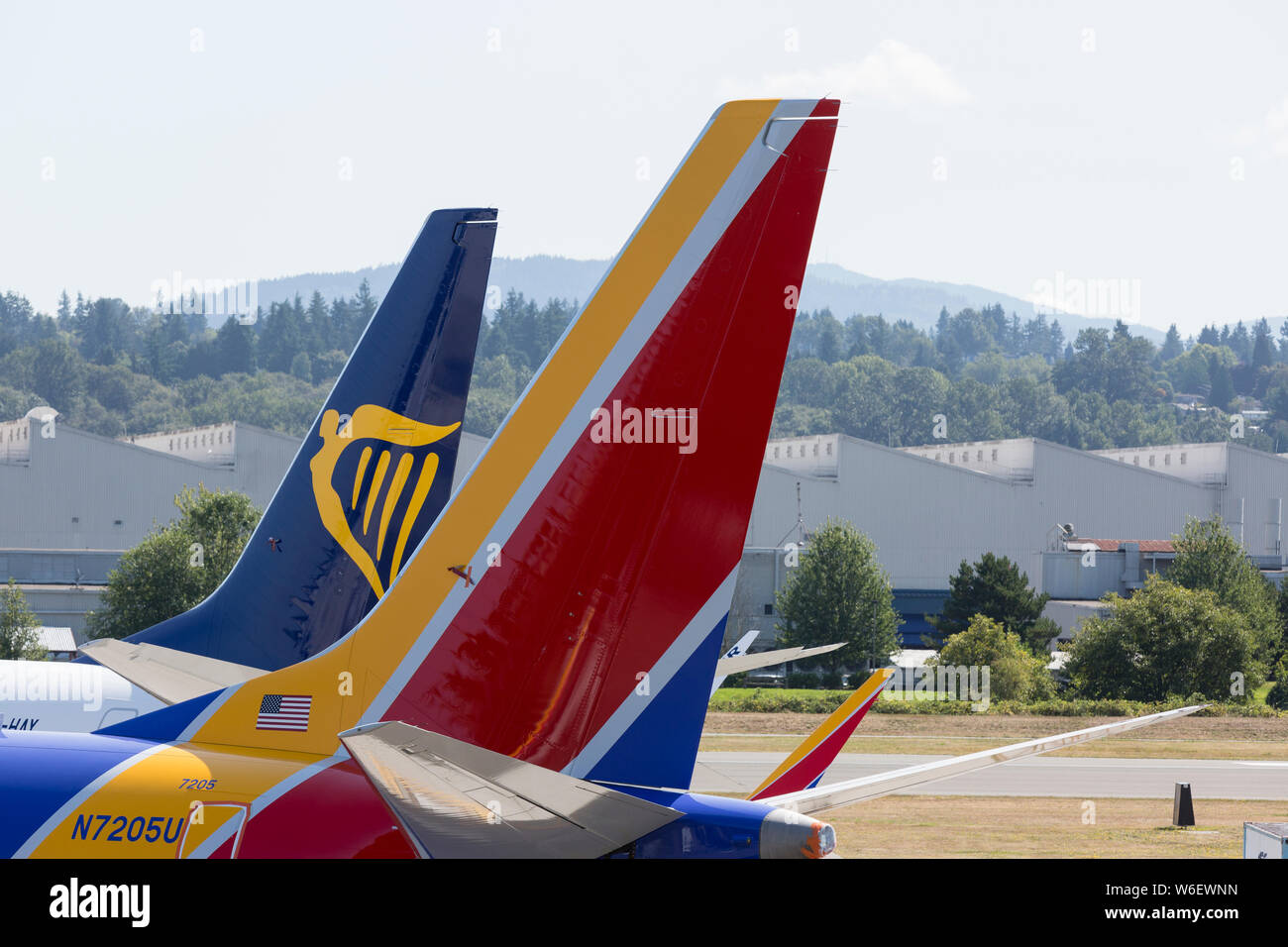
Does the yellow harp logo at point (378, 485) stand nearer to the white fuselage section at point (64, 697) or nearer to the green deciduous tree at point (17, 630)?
the white fuselage section at point (64, 697)

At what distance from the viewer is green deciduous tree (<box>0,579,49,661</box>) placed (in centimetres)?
5444

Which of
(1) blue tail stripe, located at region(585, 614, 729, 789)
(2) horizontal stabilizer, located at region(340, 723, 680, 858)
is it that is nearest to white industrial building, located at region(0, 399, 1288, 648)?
(1) blue tail stripe, located at region(585, 614, 729, 789)

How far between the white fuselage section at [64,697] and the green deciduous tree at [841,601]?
5789cm

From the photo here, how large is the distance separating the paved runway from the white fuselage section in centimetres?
1933

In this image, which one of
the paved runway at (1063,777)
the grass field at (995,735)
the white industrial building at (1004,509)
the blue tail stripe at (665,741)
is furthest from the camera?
the white industrial building at (1004,509)

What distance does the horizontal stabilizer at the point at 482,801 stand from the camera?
403 cm

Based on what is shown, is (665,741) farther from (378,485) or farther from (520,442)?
(378,485)

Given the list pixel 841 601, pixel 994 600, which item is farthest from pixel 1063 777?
pixel 994 600

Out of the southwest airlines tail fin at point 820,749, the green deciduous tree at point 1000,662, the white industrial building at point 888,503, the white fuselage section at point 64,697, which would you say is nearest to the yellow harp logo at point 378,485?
the white fuselage section at point 64,697

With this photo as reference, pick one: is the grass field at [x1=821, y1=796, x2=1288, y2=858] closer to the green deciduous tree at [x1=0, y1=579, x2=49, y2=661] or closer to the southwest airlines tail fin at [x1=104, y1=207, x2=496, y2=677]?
the southwest airlines tail fin at [x1=104, y1=207, x2=496, y2=677]

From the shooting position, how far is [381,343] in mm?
11273
